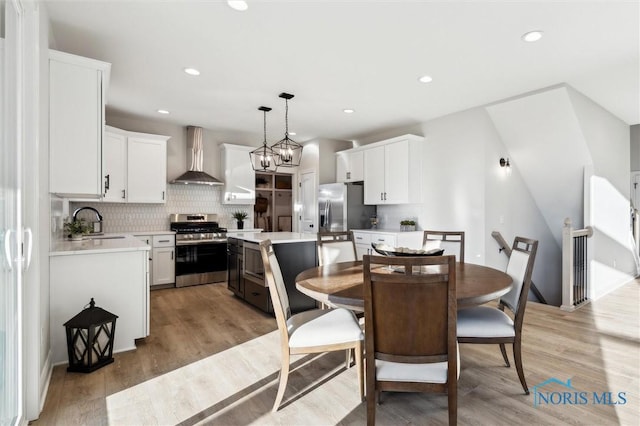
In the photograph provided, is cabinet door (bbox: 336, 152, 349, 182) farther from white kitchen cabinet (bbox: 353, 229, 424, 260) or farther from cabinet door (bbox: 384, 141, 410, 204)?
white kitchen cabinet (bbox: 353, 229, 424, 260)

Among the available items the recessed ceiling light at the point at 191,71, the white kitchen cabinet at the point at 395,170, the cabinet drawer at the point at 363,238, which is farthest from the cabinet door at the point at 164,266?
the white kitchen cabinet at the point at 395,170

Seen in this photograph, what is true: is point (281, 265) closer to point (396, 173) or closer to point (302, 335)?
point (302, 335)

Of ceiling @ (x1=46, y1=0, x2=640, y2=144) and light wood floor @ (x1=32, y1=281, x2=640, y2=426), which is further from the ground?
ceiling @ (x1=46, y1=0, x2=640, y2=144)

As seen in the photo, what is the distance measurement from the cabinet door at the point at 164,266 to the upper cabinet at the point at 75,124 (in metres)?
→ 2.51

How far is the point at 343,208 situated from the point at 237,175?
2.02m

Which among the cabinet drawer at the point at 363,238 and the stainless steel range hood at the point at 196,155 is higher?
the stainless steel range hood at the point at 196,155

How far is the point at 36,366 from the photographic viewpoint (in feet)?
6.31

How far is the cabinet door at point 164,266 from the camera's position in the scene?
5.07m

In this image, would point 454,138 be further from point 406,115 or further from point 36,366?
point 36,366

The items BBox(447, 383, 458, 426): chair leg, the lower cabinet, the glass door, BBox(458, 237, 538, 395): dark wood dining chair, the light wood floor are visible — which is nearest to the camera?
the glass door

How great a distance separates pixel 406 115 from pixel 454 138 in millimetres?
782

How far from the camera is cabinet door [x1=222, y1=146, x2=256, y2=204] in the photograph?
6090 millimetres

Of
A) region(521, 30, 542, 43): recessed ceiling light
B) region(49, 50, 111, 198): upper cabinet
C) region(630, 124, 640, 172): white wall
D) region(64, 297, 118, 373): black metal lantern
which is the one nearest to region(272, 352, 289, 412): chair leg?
region(64, 297, 118, 373): black metal lantern

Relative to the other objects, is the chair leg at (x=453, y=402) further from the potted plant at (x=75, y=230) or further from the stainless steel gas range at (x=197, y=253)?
the stainless steel gas range at (x=197, y=253)
